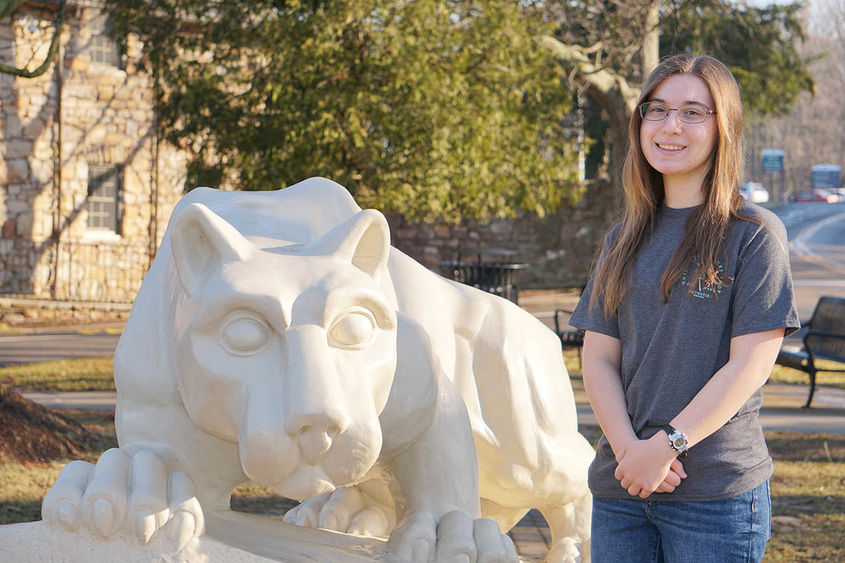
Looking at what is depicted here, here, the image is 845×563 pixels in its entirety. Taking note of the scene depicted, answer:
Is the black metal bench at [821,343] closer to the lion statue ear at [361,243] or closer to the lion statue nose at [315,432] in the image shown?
the lion statue ear at [361,243]

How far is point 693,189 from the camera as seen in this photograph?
7.42ft

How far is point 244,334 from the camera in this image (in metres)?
1.74

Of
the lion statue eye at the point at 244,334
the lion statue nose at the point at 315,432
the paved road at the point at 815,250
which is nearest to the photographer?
the lion statue nose at the point at 315,432

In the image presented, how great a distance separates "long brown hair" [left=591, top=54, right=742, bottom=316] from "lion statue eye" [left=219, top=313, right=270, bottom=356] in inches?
35.9

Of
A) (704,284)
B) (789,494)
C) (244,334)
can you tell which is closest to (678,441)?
(704,284)

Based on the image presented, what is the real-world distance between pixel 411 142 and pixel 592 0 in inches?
198

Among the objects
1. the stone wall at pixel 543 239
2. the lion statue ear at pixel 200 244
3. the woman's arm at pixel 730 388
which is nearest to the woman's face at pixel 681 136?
the woman's arm at pixel 730 388

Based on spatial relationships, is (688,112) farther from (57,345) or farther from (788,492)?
(57,345)

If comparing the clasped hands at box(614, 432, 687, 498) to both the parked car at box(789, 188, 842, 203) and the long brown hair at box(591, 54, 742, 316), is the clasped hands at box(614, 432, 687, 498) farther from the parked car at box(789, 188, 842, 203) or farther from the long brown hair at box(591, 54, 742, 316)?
the parked car at box(789, 188, 842, 203)

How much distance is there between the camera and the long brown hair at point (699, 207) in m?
2.14

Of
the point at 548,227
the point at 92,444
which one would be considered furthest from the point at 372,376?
the point at 548,227

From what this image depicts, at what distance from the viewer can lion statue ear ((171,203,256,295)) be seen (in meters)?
1.83

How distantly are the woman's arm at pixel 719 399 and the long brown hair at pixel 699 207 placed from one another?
0.17 meters

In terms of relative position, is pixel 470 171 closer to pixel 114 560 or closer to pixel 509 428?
pixel 509 428
